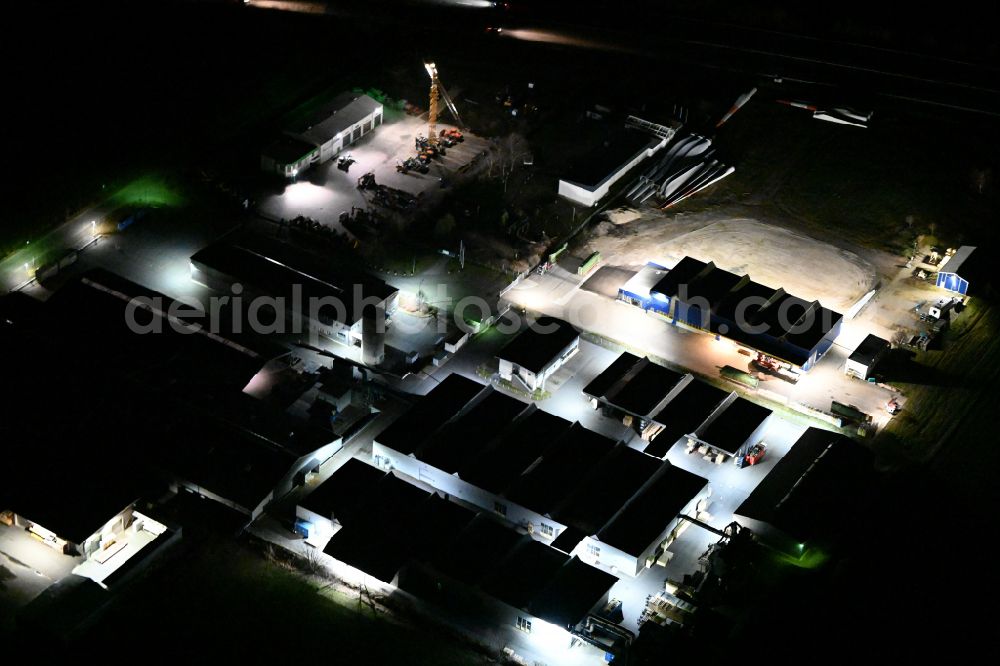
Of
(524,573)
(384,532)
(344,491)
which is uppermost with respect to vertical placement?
(344,491)

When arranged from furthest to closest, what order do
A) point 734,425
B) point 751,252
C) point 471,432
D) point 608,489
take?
point 751,252 < point 734,425 < point 471,432 < point 608,489

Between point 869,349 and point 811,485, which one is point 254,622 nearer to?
point 811,485

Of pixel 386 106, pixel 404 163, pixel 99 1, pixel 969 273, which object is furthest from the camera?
pixel 99 1

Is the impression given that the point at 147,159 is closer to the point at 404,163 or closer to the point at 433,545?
the point at 404,163

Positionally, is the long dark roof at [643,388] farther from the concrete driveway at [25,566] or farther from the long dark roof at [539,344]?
the concrete driveway at [25,566]

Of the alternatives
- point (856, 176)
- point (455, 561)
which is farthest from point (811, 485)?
point (856, 176)

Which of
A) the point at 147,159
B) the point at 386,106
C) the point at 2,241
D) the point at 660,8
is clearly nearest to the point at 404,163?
the point at 386,106

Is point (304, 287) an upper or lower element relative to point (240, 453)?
upper

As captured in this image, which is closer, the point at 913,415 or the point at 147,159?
the point at 913,415
